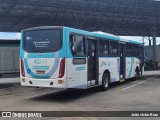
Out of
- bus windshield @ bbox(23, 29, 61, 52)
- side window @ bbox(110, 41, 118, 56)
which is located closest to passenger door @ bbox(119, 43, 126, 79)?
side window @ bbox(110, 41, 118, 56)

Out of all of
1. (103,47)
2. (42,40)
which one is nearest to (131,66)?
(103,47)

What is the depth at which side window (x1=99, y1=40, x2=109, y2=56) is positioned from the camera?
15175 millimetres

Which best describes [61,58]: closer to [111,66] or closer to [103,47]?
[103,47]

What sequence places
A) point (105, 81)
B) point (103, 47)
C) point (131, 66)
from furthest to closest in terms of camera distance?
point (131, 66), point (105, 81), point (103, 47)

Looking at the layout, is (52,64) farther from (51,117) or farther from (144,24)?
(144,24)

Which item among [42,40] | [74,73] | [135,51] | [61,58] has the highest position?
[42,40]

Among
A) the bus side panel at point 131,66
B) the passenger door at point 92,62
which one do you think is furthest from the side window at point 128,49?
the passenger door at point 92,62

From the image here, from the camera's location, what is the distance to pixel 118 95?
13.6 m

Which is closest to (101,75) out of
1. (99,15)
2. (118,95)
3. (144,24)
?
(118,95)

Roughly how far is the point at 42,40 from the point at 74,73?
195 centimetres

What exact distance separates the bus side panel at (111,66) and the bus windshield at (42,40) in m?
3.54

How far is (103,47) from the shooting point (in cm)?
1549

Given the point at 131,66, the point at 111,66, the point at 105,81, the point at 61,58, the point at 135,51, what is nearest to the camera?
the point at 61,58

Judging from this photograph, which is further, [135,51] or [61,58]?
[135,51]
